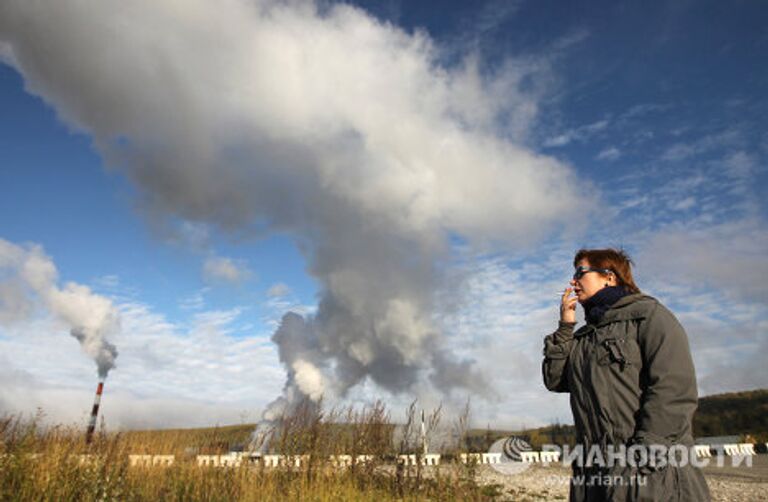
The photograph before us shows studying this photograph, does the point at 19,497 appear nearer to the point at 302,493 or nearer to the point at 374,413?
the point at 302,493

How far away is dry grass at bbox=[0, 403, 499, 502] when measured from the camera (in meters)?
8.32

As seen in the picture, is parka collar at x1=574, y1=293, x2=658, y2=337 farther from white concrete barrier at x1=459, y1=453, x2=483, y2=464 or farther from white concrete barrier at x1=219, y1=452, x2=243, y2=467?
white concrete barrier at x1=219, y1=452, x2=243, y2=467

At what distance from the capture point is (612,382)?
2432 mm

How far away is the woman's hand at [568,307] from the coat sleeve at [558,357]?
3cm

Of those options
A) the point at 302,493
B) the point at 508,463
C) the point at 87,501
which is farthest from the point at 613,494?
the point at 508,463

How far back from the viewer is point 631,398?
93.6 inches

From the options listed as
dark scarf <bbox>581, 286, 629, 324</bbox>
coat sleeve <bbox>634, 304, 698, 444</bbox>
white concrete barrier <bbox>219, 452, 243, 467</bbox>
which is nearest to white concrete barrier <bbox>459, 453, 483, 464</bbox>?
white concrete barrier <bbox>219, 452, 243, 467</bbox>

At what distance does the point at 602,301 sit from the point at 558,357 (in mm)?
419

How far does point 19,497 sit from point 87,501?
1.28 meters

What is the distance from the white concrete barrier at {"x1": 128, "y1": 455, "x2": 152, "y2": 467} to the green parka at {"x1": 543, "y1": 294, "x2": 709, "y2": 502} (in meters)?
10.6

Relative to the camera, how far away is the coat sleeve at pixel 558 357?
2869 millimetres

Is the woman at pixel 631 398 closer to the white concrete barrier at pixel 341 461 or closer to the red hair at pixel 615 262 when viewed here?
the red hair at pixel 615 262

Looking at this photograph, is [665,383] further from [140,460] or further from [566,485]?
[566,485]

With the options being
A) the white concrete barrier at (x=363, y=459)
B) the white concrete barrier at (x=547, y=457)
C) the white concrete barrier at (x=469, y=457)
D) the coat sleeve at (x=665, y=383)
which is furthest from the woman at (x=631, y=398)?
the white concrete barrier at (x=547, y=457)
